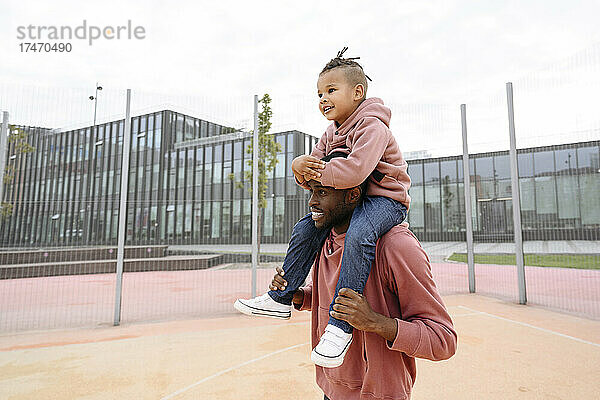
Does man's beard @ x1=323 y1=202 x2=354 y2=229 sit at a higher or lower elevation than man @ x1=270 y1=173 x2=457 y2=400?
higher

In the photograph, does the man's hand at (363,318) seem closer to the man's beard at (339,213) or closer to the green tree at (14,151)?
the man's beard at (339,213)

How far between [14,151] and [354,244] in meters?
7.07

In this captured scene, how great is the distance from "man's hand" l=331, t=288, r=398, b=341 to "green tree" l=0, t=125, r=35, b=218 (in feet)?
22.2

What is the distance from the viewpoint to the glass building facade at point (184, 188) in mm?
6445

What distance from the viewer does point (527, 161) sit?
756cm

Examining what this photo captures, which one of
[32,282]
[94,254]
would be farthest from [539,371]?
[32,282]

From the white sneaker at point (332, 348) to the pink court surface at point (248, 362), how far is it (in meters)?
2.73

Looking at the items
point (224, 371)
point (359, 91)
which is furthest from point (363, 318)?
point (224, 371)

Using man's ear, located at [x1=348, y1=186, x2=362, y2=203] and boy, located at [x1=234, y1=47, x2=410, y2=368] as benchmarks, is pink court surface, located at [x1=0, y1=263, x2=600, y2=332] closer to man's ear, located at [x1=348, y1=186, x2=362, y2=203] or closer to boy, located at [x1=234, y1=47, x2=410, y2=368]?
boy, located at [x1=234, y1=47, x2=410, y2=368]

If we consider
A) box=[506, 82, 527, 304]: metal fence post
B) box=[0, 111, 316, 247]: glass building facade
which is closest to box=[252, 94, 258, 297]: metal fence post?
box=[0, 111, 316, 247]: glass building facade

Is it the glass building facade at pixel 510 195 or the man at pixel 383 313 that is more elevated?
the glass building facade at pixel 510 195

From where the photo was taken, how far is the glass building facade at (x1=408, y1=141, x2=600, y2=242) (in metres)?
7.09

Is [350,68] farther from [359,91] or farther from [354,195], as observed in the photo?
[354,195]

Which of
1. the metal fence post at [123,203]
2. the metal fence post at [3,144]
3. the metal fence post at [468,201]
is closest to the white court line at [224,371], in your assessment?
the metal fence post at [123,203]
